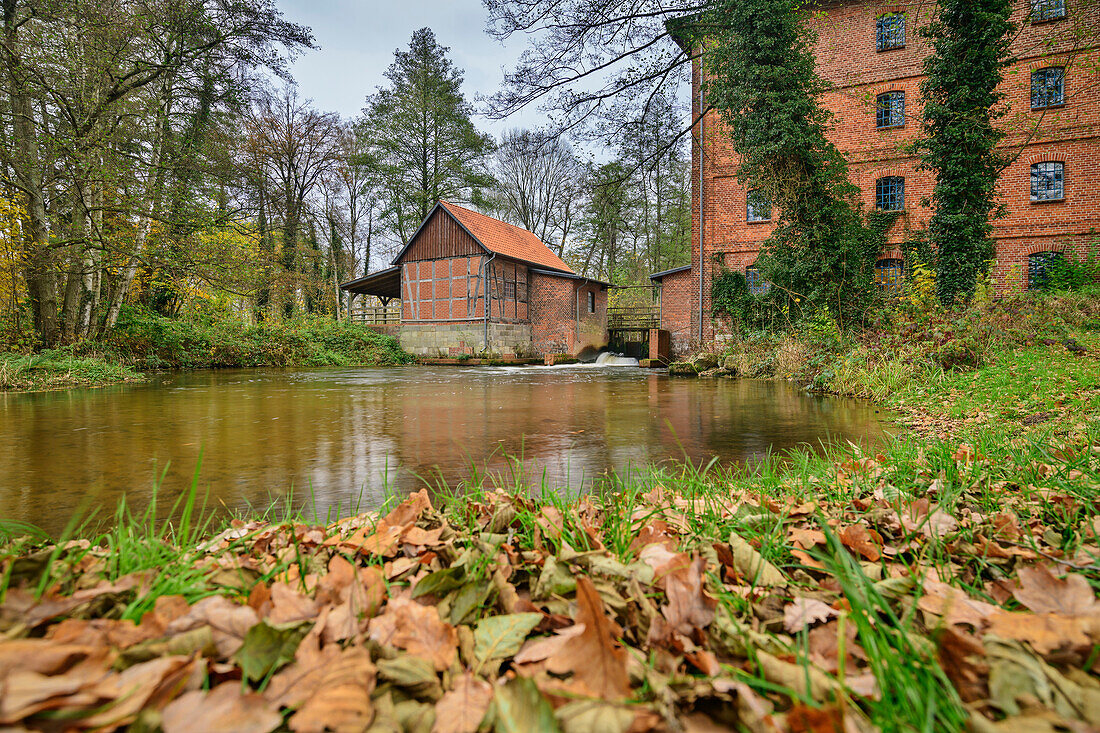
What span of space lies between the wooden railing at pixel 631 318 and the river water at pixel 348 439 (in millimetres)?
17799

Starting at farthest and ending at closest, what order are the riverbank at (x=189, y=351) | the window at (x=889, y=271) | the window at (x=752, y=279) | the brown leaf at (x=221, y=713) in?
the window at (x=752, y=279) < the window at (x=889, y=271) < the riverbank at (x=189, y=351) < the brown leaf at (x=221, y=713)

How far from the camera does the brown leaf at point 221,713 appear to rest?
0.65 meters

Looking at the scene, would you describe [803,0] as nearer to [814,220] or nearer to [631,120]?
[814,220]

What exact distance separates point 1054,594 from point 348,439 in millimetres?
4985

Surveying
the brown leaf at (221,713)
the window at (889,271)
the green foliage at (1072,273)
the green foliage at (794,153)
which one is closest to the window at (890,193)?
the window at (889,271)

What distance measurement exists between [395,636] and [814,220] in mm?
13413

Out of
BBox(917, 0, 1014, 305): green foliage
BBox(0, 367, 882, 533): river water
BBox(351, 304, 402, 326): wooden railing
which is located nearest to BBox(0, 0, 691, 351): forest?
BBox(0, 367, 882, 533): river water

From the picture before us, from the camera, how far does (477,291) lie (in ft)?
71.0

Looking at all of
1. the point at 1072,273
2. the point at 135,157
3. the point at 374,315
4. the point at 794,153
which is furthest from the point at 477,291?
the point at 1072,273

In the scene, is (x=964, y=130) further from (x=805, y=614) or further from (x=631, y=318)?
(x=631, y=318)

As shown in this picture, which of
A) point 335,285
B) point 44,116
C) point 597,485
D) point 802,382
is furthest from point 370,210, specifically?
point 597,485

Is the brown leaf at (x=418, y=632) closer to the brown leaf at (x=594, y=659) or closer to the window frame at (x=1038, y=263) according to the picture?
the brown leaf at (x=594, y=659)

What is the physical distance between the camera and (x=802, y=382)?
9727mm

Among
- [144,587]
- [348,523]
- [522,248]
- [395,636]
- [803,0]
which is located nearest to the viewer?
[395,636]
